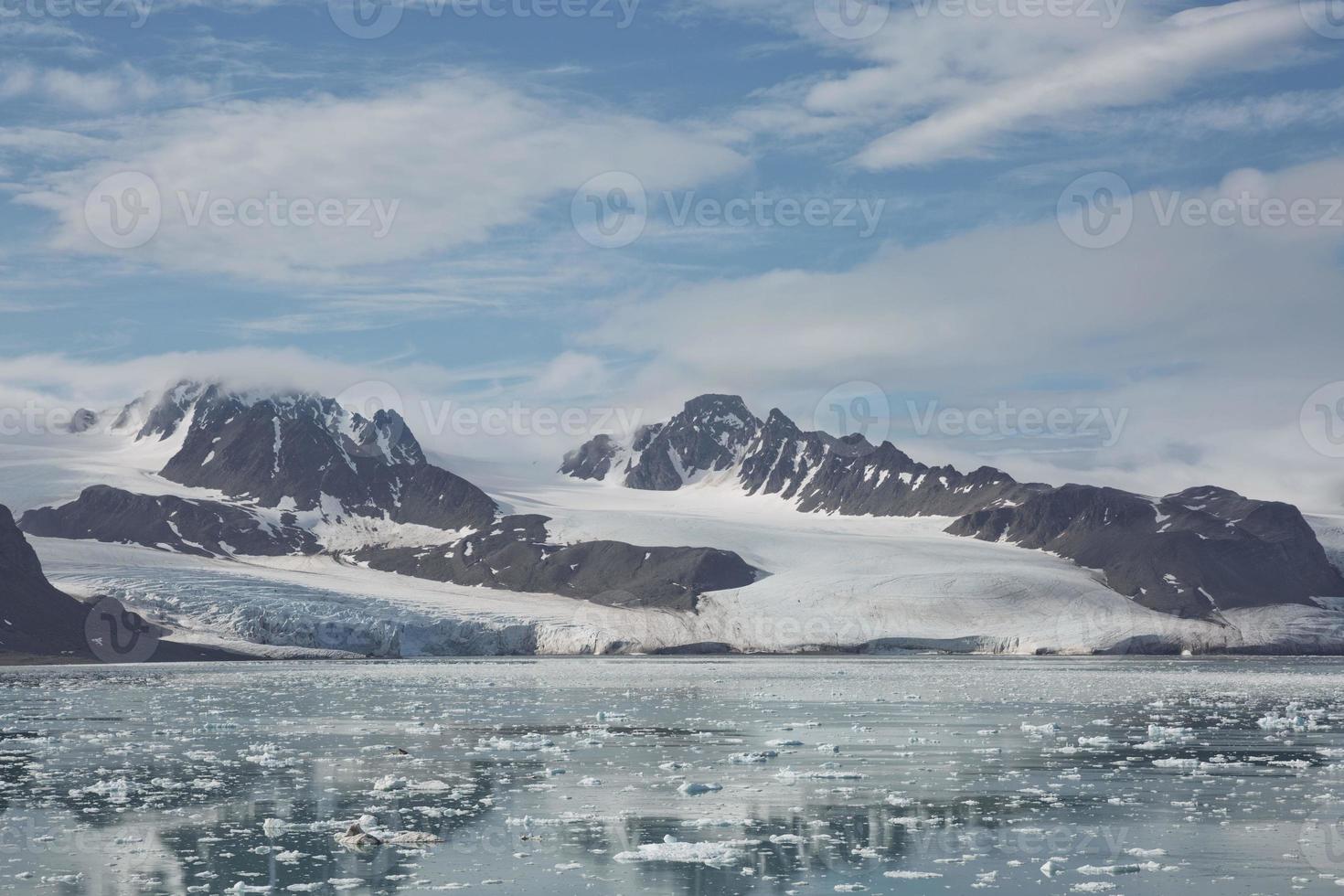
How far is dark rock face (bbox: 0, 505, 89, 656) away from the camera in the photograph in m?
104

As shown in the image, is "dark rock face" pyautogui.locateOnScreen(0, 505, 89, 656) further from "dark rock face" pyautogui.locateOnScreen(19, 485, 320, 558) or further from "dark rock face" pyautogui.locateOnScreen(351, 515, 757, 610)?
"dark rock face" pyautogui.locateOnScreen(351, 515, 757, 610)

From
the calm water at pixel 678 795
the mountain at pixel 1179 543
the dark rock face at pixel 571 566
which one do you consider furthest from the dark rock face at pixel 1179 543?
the calm water at pixel 678 795

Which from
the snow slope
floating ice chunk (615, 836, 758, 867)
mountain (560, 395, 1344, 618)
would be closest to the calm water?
floating ice chunk (615, 836, 758, 867)

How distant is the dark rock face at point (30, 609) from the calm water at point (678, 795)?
58.1 m

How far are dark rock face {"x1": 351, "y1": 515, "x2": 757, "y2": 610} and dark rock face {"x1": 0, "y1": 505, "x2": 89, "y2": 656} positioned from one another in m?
63.1

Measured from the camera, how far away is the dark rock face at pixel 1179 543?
502 feet

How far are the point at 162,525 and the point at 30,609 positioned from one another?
253 ft

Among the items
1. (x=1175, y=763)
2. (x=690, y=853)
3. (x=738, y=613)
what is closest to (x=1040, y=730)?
(x=1175, y=763)

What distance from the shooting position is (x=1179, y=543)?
159125 mm

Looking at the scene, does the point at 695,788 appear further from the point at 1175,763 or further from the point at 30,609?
the point at 30,609

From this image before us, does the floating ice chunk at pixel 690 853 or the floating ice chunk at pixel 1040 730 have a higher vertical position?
the floating ice chunk at pixel 690 853

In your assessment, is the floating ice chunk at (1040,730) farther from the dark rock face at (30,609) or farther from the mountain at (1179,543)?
the mountain at (1179,543)

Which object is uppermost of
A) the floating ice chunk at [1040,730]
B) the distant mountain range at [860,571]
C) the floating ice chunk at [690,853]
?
the distant mountain range at [860,571]

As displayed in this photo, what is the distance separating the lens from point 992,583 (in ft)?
455
